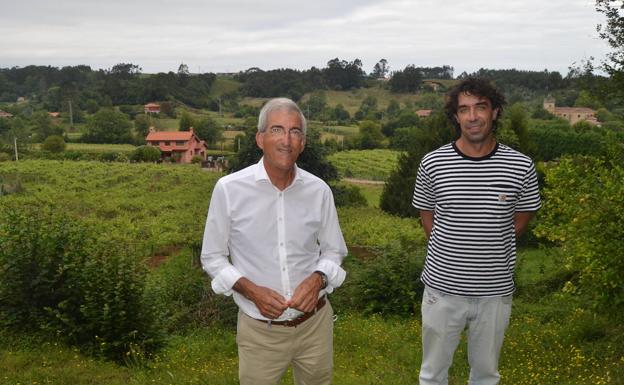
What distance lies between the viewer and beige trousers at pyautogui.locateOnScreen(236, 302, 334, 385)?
9.63 ft

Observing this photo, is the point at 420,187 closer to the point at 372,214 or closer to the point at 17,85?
the point at 372,214

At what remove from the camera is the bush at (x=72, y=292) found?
21.2 ft

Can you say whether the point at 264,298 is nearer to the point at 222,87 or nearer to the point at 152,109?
the point at 152,109

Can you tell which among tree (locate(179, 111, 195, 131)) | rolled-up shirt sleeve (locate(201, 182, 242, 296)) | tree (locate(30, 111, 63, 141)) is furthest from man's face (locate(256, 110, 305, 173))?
tree (locate(179, 111, 195, 131))

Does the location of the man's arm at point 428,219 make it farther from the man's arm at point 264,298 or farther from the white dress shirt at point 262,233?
the man's arm at point 264,298

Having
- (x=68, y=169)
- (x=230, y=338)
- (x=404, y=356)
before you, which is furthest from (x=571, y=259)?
(x=68, y=169)

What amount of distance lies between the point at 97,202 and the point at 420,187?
27469 mm

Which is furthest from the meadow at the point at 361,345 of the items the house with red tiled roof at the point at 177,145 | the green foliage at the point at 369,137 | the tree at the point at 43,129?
the tree at the point at 43,129

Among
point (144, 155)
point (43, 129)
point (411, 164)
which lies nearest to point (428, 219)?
point (411, 164)

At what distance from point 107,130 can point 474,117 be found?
7025 cm

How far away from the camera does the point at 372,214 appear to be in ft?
84.4

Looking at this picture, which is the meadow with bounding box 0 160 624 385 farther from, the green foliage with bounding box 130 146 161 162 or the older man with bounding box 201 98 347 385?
the green foliage with bounding box 130 146 161 162

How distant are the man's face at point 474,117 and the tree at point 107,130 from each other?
69391 millimetres

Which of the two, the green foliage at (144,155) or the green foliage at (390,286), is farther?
the green foliage at (144,155)
